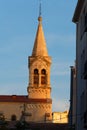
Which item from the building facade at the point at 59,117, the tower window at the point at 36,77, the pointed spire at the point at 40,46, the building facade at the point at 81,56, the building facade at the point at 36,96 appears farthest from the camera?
the building facade at the point at 59,117

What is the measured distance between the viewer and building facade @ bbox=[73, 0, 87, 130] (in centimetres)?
4650

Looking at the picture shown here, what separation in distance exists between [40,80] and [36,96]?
4.37m

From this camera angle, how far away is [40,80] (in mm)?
152000

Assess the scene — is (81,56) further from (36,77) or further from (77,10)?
(36,77)

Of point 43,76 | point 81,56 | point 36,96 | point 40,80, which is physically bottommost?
point 81,56

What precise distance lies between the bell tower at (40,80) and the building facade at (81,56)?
97557mm

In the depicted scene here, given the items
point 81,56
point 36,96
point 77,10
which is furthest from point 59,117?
point 81,56

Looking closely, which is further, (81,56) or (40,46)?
(40,46)

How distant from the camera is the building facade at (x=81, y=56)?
1831 inches

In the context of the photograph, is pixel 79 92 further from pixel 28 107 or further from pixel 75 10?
pixel 28 107

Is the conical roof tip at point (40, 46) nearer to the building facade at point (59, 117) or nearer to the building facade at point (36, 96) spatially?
the building facade at point (36, 96)

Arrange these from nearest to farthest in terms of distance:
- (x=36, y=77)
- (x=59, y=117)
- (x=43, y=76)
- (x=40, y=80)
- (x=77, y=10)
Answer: (x=77, y=10), (x=40, y=80), (x=43, y=76), (x=36, y=77), (x=59, y=117)

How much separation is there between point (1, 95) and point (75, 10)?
10724 centimetres

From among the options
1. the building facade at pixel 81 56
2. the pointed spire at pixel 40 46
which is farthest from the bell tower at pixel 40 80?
the building facade at pixel 81 56
